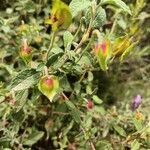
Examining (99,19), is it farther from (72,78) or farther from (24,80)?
(72,78)

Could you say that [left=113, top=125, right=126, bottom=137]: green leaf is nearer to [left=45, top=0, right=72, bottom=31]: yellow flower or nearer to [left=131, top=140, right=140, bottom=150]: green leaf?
[left=131, top=140, right=140, bottom=150]: green leaf

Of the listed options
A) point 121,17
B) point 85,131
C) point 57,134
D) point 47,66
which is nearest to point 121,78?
point 121,17

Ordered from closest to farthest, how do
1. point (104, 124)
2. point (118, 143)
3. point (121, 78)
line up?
point (118, 143), point (104, 124), point (121, 78)

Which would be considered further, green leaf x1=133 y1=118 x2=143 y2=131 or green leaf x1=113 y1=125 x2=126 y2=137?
green leaf x1=113 y1=125 x2=126 y2=137

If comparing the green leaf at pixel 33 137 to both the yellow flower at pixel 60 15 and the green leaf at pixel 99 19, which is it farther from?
the yellow flower at pixel 60 15

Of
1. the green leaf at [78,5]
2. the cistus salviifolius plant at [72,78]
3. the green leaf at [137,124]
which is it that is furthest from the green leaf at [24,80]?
the green leaf at [137,124]

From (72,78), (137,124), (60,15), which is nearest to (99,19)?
(60,15)

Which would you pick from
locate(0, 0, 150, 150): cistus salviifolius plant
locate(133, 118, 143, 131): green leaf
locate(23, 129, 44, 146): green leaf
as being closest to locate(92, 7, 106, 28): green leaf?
locate(0, 0, 150, 150): cistus salviifolius plant

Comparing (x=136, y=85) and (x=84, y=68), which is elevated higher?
(x=84, y=68)

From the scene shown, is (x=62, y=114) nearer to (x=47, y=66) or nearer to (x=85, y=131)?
(x=85, y=131)
